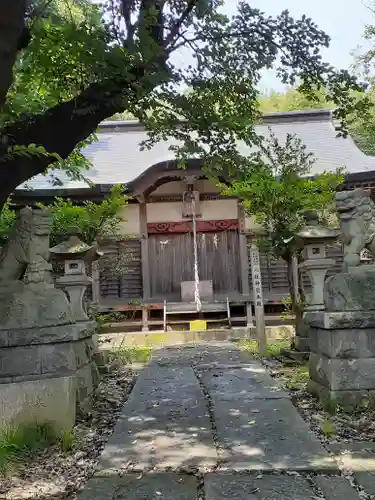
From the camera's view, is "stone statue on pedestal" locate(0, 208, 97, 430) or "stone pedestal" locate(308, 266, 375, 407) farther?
"stone pedestal" locate(308, 266, 375, 407)

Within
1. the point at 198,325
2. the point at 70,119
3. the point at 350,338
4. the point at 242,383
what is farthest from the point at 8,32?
the point at 198,325

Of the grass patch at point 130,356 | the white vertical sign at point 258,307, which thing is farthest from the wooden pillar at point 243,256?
the grass patch at point 130,356

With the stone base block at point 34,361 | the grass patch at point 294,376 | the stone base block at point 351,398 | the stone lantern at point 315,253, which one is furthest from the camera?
the stone lantern at point 315,253

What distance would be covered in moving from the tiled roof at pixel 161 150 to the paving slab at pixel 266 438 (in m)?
8.78

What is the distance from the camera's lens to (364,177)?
38.2 feet

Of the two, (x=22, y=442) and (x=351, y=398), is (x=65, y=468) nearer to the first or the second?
(x=22, y=442)

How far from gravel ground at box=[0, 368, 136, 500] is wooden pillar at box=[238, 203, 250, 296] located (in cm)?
832

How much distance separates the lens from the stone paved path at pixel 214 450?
2.81 m

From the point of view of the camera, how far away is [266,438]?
3699 mm

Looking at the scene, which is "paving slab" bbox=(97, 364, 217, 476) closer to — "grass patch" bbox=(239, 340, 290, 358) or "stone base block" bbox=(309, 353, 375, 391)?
"stone base block" bbox=(309, 353, 375, 391)

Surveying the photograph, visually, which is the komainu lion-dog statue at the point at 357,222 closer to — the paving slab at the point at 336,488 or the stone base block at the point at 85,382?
the paving slab at the point at 336,488

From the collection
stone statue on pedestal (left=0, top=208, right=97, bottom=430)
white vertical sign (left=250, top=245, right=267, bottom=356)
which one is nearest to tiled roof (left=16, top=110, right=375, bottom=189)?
white vertical sign (left=250, top=245, right=267, bottom=356)

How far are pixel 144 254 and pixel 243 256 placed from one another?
2.73 metres

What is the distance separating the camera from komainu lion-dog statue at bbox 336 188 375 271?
4.63 m
